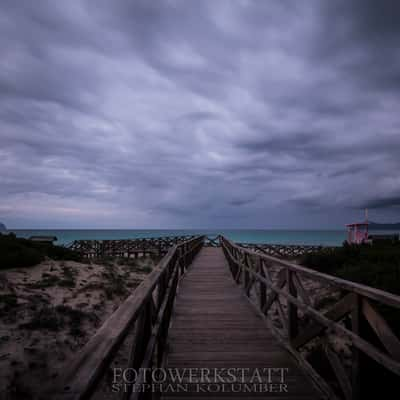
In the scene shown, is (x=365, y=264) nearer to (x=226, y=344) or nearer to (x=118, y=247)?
(x=226, y=344)

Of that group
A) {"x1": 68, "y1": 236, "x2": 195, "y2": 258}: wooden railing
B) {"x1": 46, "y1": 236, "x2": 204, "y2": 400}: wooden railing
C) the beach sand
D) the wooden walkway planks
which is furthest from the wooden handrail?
{"x1": 68, "y1": 236, "x2": 195, "y2": 258}: wooden railing

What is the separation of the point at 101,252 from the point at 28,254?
15443mm

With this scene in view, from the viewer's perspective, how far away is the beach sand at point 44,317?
406 cm

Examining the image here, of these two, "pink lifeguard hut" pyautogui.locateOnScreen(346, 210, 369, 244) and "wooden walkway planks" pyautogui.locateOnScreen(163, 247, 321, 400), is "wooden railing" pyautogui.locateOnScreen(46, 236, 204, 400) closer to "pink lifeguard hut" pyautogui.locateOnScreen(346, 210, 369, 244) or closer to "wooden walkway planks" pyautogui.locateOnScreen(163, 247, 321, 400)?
"wooden walkway planks" pyautogui.locateOnScreen(163, 247, 321, 400)

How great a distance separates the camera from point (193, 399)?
9.54 feet

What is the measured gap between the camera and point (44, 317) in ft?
17.8

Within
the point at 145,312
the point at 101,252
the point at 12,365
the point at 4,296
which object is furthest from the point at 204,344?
the point at 101,252

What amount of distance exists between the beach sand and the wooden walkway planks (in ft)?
A: 5.64

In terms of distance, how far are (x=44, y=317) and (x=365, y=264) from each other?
25.2 feet

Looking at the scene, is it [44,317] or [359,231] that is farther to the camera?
[359,231]

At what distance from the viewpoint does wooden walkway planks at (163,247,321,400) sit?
3036 millimetres

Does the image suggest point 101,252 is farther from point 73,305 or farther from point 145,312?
point 145,312

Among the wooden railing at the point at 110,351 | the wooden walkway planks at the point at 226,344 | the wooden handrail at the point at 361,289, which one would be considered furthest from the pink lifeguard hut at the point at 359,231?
the wooden railing at the point at 110,351

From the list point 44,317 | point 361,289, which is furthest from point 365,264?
point 44,317
